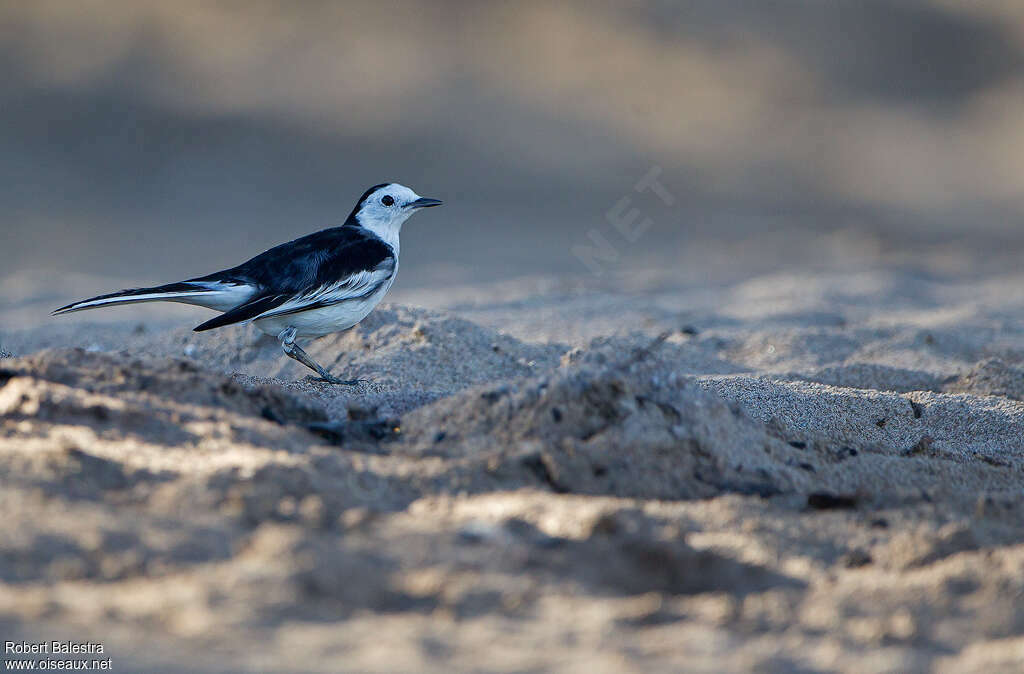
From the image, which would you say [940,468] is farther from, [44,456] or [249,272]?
[249,272]

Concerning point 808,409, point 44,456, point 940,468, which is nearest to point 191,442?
point 44,456

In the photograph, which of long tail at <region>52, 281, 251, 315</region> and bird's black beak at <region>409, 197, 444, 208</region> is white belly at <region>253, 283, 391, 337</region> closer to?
long tail at <region>52, 281, 251, 315</region>

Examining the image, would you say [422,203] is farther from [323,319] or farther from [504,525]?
[504,525]

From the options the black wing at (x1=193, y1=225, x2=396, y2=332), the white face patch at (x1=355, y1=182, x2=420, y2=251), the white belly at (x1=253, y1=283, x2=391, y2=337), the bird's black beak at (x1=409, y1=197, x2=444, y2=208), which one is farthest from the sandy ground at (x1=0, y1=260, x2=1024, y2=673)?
the bird's black beak at (x1=409, y1=197, x2=444, y2=208)

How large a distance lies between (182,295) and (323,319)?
709 millimetres

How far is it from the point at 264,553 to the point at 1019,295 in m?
10.3

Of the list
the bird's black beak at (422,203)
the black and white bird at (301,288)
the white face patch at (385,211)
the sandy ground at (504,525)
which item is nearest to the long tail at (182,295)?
the black and white bird at (301,288)

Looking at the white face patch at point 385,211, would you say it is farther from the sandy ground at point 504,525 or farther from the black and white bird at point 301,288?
the sandy ground at point 504,525

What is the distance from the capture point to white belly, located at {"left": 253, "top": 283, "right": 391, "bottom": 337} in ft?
16.4

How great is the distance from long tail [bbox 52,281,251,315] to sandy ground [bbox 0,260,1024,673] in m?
0.77

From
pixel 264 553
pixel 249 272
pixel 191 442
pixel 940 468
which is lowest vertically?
pixel 940 468

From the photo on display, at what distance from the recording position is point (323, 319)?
5.05 meters

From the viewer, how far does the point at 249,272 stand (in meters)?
4.89

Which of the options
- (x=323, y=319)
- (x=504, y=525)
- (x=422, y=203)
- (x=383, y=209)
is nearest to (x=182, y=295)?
(x=323, y=319)
